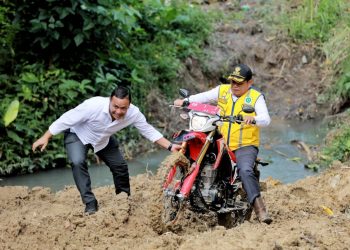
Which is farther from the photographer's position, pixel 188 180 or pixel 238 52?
pixel 238 52

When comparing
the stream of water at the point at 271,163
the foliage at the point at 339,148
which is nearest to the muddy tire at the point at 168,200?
the stream of water at the point at 271,163

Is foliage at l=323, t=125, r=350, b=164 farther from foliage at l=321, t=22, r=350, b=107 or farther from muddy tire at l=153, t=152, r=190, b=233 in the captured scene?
muddy tire at l=153, t=152, r=190, b=233

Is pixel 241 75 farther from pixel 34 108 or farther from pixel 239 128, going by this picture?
pixel 34 108

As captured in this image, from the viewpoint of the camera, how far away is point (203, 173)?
635 centimetres

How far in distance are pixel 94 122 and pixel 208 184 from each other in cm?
146

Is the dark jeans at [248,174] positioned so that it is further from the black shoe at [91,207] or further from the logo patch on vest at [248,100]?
the black shoe at [91,207]

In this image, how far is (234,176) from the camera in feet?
21.6

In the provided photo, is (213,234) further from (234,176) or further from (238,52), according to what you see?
(238,52)

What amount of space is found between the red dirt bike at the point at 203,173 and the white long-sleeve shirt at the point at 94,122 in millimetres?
865

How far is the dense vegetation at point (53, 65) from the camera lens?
35.5 ft

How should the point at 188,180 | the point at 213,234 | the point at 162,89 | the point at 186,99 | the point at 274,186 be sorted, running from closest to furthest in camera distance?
1. the point at 213,234
2. the point at 188,180
3. the point at 186,99
4. the point at 274,186
5. the point at 162,89

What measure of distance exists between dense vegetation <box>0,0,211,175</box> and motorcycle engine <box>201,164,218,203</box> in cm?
504

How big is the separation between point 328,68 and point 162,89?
167 inches

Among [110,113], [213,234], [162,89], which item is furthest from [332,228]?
[162,89]
